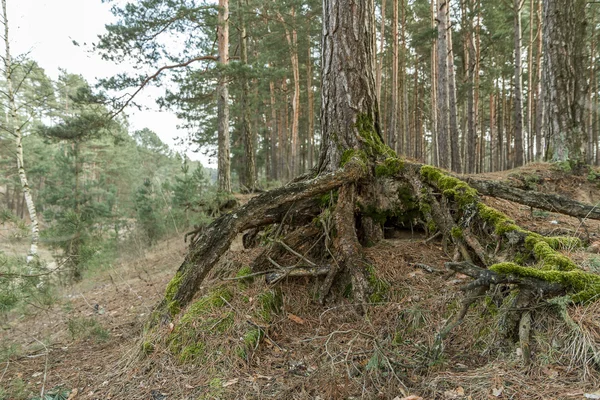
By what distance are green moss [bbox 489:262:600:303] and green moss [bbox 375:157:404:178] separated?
1673 mm

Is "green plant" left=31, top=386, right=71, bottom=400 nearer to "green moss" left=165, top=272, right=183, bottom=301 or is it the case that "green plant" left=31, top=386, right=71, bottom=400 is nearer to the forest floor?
the forest floor

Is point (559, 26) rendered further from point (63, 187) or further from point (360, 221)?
point (63, 187)

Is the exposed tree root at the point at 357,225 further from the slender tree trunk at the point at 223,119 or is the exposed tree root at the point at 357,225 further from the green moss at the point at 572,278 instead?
the slender tree trunk at the point at 223,119

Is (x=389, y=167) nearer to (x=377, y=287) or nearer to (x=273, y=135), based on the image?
(x=377, y=287)

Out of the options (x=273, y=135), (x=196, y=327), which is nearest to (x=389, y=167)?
(x=196, y=327)

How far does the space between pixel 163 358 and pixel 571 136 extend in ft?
22.6

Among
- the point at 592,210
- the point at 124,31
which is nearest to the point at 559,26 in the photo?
the point at 592,210

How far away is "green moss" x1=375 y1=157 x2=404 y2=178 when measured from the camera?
3.39 meters

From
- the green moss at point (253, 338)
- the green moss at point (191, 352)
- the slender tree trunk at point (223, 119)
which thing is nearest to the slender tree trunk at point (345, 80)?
the green moss at point (253, 338)

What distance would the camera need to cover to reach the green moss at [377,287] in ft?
9.27

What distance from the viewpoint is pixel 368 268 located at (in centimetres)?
301

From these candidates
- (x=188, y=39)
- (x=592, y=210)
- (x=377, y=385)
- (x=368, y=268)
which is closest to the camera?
(x=377, y=385)

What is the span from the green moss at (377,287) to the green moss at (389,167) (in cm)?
107

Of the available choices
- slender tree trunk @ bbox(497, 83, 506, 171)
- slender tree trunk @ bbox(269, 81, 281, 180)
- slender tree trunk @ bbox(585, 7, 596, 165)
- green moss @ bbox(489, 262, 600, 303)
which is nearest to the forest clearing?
green moss @ bbox(489, 262, 600, 303)
